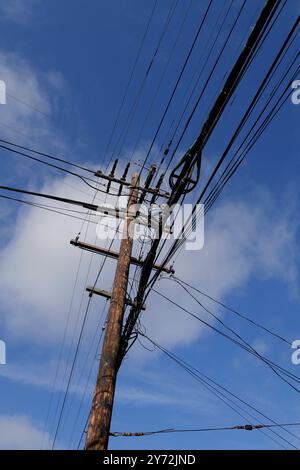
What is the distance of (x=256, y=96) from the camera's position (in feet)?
14.6

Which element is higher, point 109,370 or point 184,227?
point 184,227

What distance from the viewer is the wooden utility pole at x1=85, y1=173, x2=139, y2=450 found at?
5086 mm

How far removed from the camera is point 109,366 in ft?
19.3

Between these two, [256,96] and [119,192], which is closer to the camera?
[256,96]

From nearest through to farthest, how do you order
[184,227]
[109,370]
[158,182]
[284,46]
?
1. [284,46]
2. [109,370]
3. [184,227]
4. [158,182]

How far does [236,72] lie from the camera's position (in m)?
4.41

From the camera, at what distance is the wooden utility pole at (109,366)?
5.09m

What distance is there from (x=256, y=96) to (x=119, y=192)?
586 centimetres

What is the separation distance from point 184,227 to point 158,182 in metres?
3.08
